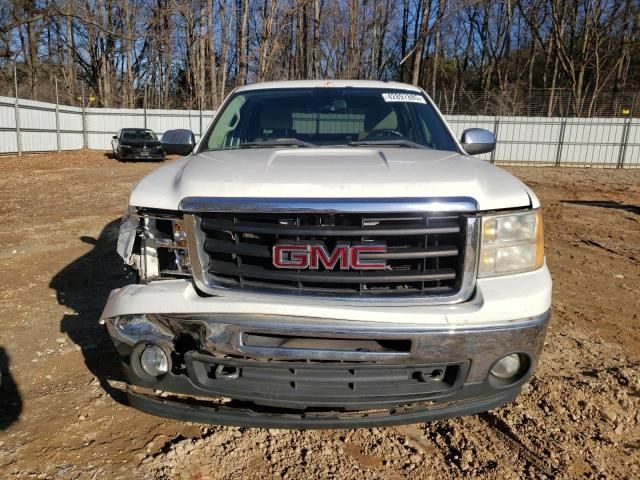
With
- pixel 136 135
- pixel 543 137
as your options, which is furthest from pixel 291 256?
pixel 543 137

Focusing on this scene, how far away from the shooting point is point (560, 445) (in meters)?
2.37

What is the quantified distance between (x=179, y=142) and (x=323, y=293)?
6.79 ft

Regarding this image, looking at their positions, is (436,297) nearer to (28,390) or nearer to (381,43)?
(28,390)

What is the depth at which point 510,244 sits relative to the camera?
7.11ft

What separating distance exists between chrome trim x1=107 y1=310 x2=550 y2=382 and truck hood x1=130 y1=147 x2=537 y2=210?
521mm

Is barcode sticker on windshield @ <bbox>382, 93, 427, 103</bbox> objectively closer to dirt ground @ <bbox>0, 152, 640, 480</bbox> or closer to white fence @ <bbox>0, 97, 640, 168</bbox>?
dirt ground @ <bbox>0, 152, 640, 480</bbox>

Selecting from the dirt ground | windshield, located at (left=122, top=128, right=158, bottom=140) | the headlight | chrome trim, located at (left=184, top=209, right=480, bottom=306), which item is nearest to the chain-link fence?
windshield, located at (left=122, top=128, right=158, bottom=140)

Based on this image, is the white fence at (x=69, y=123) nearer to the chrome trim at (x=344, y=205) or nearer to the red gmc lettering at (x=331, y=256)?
the chrome trim at (x=344, y=205)

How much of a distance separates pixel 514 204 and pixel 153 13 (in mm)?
33055

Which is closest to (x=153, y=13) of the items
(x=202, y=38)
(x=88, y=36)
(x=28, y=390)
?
(x=202, y=38)

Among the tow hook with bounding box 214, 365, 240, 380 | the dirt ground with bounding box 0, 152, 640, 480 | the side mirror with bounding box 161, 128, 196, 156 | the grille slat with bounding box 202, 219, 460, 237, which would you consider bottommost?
the dirt ground with bounding box 0, 152, 640, 480

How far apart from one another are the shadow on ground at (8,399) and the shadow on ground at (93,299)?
1.38 feet

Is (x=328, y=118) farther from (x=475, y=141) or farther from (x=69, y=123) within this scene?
(x=69, y=123)

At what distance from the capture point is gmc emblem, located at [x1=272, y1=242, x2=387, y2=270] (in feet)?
6.63
